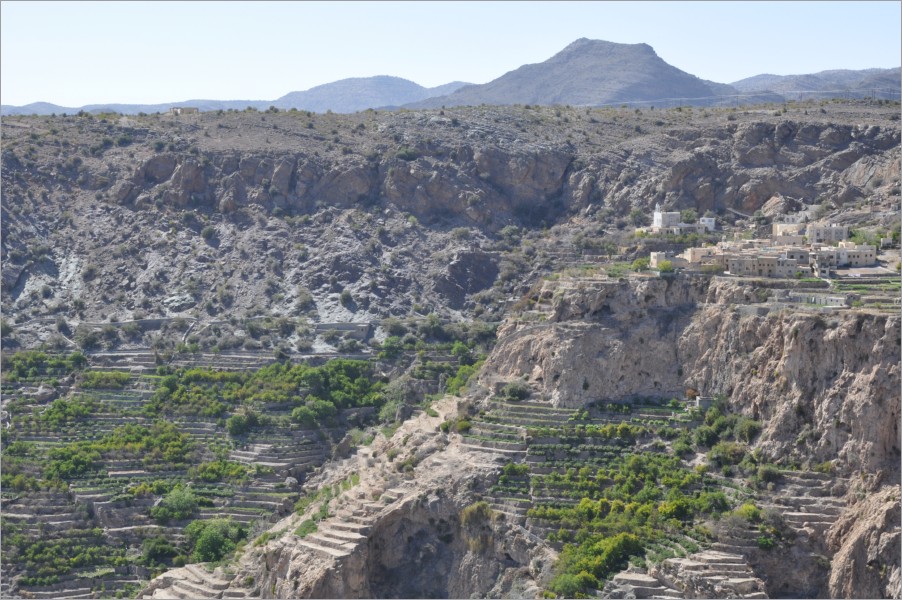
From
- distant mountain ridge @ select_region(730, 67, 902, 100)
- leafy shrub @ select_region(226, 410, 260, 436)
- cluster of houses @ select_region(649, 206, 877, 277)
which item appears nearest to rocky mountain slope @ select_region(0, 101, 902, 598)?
leafy shrub @ select_region(226, 410, 260, 436)

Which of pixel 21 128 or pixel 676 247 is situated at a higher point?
pixel 21 128

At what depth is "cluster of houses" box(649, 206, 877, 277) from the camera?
4959 centimetres

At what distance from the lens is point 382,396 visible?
57250mm

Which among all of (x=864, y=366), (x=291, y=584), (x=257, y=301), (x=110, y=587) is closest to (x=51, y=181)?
(x=257, y=301)

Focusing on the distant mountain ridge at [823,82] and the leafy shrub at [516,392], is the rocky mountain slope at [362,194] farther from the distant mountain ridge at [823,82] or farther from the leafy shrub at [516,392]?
the distant mountain ridge at [823,82]

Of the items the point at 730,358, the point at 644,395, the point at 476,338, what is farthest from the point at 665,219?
the point at 730,358

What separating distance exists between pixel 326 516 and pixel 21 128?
3884 cm

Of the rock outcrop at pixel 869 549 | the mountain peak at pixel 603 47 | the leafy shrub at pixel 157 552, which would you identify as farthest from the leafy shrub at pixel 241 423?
the mountain peak at pixel 603 47

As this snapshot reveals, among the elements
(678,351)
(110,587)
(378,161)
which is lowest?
(110,587)

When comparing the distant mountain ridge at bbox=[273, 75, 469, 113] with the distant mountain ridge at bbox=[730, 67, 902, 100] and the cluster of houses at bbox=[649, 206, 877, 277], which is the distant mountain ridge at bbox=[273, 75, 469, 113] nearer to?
the distant mountain ridge at bbox=[730, 67, 902, 100]

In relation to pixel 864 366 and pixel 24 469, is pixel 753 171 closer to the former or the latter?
pixel 864 366

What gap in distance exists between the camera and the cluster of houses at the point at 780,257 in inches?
1953

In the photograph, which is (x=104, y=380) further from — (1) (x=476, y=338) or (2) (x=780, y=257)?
(2) (x=780, y=257)

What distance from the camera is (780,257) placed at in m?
50.1
